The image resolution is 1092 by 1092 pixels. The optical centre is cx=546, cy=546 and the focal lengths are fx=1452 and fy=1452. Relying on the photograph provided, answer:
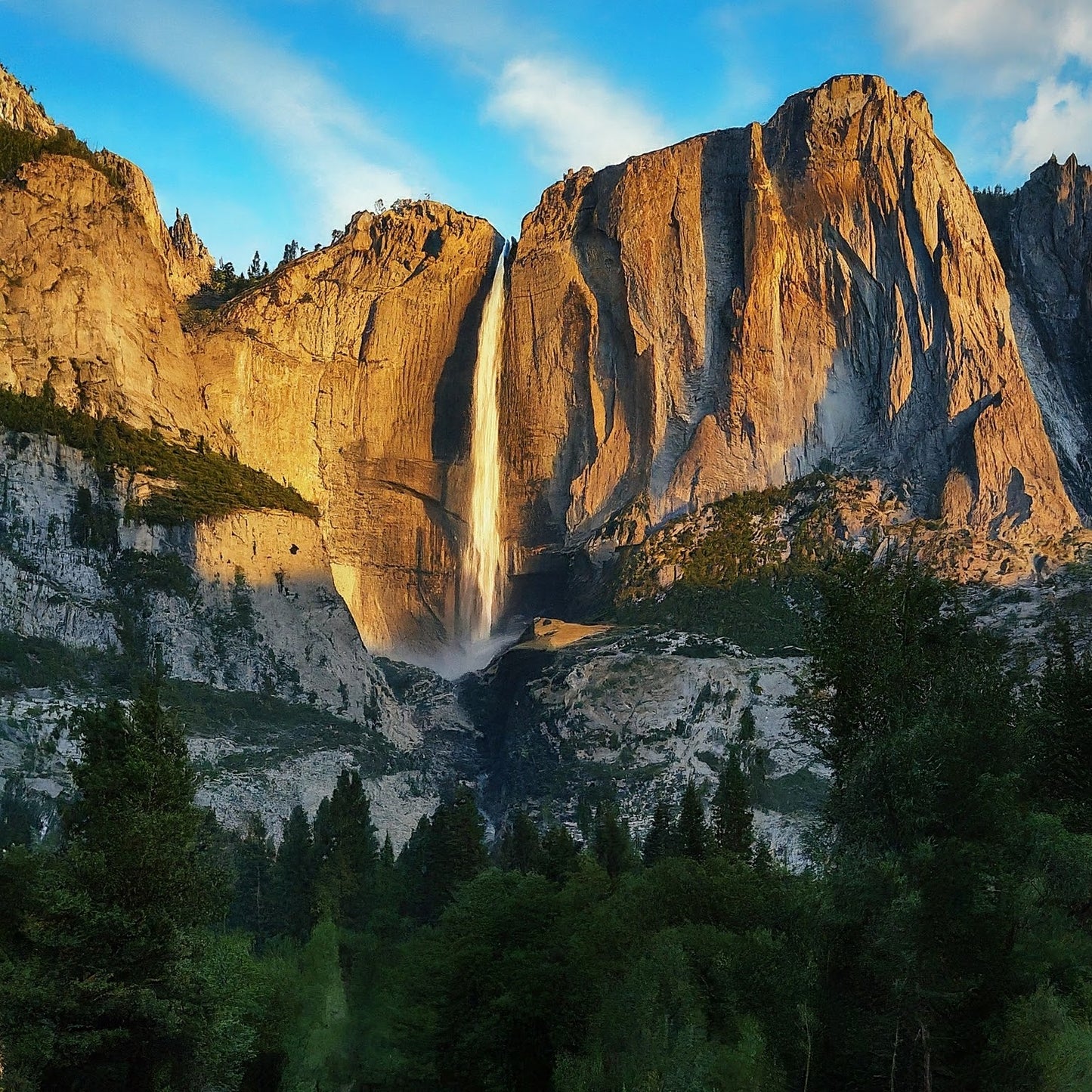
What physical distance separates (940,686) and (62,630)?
6869cm

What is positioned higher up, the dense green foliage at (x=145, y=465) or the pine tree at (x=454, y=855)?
the dense green foliage at (x=145, y=465)

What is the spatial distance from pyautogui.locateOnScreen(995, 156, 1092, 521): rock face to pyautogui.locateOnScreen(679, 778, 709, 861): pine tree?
210 ft

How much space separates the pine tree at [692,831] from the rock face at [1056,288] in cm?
6412

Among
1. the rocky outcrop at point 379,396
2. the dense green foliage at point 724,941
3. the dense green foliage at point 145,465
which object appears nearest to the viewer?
the dense green foliage at point 724,941

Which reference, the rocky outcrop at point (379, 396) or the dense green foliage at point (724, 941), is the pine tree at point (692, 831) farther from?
the rocky outcrop at point (379, 396)

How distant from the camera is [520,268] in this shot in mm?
121938

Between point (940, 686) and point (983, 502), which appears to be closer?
point (940, 686)

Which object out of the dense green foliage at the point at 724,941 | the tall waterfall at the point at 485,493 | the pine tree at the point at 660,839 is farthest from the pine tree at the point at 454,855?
the tall waterfall at the point at 485,493

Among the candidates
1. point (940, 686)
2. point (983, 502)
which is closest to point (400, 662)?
point (983, 502)

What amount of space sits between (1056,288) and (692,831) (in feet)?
256

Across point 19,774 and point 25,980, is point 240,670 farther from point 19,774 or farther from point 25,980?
point 25,980

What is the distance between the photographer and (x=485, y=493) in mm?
121938

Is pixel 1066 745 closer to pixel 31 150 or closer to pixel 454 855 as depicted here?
pixel 454 855

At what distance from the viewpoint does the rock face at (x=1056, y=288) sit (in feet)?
379
